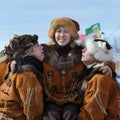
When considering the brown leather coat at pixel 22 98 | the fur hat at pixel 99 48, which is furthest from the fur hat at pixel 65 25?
the brown leather coat at pixel 22 98

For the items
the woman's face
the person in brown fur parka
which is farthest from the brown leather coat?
the woman's face

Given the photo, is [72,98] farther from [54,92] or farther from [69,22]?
[69,22]

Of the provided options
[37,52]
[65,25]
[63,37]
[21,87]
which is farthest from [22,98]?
[65,25]

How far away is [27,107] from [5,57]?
0.74 m

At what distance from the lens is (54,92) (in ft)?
15.1

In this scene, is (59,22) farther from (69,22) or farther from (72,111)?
(72,111)

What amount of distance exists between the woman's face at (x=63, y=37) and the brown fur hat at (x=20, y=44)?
0.30 m

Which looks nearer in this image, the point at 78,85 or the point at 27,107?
the point at 27,107

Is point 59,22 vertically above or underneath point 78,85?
above

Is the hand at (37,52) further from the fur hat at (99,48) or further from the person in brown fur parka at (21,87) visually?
the fur hat at (99,48)

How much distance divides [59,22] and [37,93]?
2.82 feet

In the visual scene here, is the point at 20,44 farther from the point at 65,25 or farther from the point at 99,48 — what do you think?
the point at 99,48

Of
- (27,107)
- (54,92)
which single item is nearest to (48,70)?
(54,92)

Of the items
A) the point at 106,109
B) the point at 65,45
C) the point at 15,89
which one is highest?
the point at 65,45
